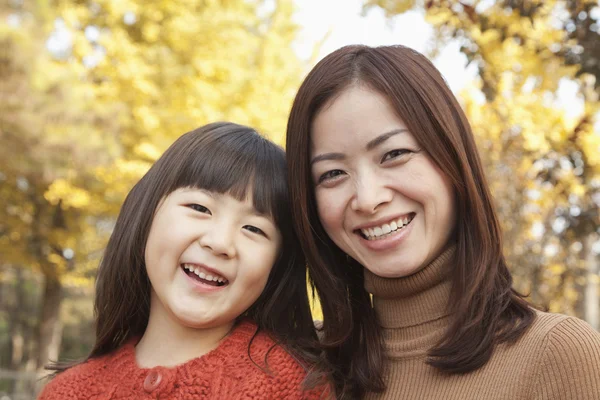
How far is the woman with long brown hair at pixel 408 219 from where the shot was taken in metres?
1.73

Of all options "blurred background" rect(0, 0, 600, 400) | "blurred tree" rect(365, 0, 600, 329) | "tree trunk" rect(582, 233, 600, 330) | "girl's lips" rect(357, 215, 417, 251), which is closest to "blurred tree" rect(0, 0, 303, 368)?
"blurred background" rect(0, 0, 600, 400)

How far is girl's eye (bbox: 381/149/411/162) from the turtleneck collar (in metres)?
0.32

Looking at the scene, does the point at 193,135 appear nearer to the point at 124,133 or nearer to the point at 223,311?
the point at 223,311

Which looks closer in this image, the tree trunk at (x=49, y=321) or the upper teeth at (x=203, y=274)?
the upper teeth at (x=203, y=274)

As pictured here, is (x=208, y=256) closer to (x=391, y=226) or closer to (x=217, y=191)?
(x=217, y=191)

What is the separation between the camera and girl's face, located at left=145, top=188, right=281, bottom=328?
184 centimetres

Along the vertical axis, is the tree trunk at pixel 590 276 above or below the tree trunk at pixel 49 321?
above

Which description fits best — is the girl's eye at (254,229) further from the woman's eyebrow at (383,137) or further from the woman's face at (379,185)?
the woman's eyebrow at (383,137)

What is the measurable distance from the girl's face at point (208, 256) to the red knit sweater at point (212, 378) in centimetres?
10

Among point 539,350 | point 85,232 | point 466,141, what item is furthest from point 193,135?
point 85,232

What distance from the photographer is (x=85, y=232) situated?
9438 mm

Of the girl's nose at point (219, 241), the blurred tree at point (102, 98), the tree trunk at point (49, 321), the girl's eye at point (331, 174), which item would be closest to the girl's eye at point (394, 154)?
the girl's eye at point (331, 174)

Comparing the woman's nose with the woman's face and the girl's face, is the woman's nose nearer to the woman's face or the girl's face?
the woman's face

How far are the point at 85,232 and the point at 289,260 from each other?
792 centimetres
